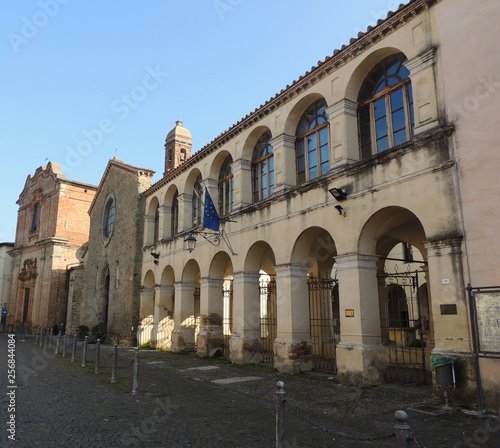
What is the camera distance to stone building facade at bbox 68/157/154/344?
75.8ft

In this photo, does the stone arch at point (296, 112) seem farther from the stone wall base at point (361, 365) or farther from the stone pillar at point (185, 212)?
the stone pillar at point (185, 212)

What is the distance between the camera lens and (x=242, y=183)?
15289 mm

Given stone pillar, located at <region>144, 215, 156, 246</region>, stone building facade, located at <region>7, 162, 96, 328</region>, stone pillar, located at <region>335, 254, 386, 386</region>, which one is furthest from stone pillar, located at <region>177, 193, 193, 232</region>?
stone building facade, located at <region>7, 162, 96, 328</region>

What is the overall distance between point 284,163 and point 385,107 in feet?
11.8

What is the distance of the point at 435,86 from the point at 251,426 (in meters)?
7.71

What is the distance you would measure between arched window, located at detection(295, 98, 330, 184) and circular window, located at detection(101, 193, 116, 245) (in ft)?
56.5

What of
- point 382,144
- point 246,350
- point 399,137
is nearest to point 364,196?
point 382,144

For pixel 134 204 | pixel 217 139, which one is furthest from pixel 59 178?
pixel 217 139

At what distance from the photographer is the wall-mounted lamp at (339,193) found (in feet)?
35.0

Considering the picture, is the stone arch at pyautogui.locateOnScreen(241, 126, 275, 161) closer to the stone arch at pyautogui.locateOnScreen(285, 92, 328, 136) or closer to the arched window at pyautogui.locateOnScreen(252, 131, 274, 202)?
the arched window at pyautogui.locateOnScreen(252, 131, 274, 202)

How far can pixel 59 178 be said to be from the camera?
124 feet

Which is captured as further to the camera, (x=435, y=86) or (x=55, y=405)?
(x=435, y=86)

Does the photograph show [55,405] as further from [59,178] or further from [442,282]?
[59,178]

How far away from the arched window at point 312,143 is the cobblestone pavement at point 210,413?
593 cm
